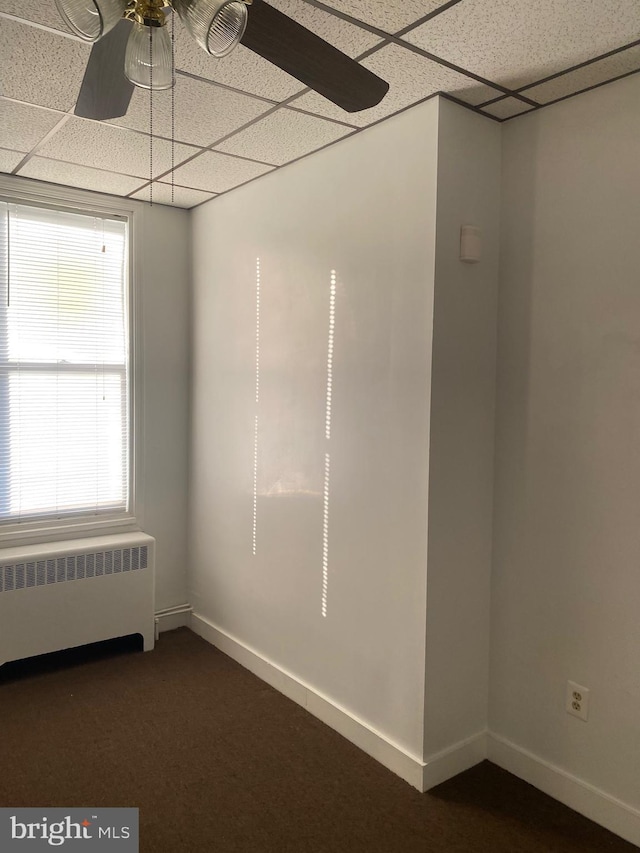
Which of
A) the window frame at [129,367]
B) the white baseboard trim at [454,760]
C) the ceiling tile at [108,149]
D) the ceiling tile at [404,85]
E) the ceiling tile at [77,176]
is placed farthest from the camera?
the window frame at [129,367]

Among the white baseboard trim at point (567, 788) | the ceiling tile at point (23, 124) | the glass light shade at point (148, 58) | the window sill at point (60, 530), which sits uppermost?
the ceiling tile at point (23, 124)

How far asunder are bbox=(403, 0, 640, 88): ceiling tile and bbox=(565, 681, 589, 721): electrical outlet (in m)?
2.09

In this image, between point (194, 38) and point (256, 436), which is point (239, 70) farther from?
point (256, 436)

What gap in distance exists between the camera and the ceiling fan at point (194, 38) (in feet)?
3.74

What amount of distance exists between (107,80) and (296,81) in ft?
3.09

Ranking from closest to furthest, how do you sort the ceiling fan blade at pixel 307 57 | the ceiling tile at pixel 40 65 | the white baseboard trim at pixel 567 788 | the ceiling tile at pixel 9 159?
the ceiling fan blade at pixel 307 57, the ceiling tile at pixel 40 65, the white baseboard trim at pixel 567 788, the ceiling tile at pixel 9 159

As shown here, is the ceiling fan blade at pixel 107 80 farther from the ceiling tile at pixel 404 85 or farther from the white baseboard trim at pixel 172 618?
the white baseboard trim at pixel 172 618

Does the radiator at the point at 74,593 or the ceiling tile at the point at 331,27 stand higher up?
the ceiling tile at the point at 331,27

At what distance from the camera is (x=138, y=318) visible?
378 cm

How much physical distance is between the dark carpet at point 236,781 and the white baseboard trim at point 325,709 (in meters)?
0.04

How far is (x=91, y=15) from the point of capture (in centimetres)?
112

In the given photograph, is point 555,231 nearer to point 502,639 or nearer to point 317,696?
point 502,639

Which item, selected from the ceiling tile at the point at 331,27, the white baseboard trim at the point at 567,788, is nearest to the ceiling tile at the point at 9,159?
the ceiling tile at the point at 331,27

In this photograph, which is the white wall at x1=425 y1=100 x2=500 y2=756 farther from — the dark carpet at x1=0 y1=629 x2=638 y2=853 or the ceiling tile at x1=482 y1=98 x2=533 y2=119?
the dark carpet at x1=0 y1=629 x2=638 y2=853
